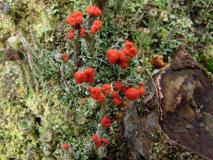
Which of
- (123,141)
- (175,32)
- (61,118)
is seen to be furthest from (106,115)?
(175,32)

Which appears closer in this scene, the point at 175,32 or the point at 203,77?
the point at 203,77

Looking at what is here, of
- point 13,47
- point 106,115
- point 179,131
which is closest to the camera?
point 179,131

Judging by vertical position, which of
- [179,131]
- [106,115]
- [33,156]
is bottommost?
[33,156]

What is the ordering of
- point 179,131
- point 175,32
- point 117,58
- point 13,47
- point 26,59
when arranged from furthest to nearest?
1. point 175,32
2. point 26,59
3. point 13,47
4. point 117,58
5. point 179,131

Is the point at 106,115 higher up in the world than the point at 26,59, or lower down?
lower down

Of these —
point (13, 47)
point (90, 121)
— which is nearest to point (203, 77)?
point (90, 121)

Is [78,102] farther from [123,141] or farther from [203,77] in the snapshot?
[203,77]
